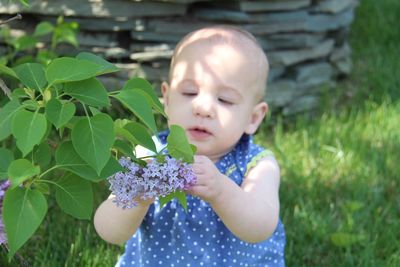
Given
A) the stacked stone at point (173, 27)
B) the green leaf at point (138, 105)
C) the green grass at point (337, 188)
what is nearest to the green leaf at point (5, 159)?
the green leaf at point (138, 105)

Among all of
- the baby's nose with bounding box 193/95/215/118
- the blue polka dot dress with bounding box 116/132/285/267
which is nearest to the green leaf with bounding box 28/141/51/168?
the baby's nose with bounding box 193/95/215/118

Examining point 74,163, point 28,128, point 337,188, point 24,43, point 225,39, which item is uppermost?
point 28,128

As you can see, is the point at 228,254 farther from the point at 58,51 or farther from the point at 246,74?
the point at 58,51

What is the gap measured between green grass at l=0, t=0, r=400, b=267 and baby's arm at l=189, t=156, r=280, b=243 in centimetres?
49

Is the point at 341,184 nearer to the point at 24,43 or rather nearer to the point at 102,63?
the point at 24,43

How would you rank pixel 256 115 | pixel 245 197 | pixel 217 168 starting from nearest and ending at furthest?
1. pixel 245 197
2. pixel 217 168
3. pixel 256 115

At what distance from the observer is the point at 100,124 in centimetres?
116

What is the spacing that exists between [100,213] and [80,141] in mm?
830

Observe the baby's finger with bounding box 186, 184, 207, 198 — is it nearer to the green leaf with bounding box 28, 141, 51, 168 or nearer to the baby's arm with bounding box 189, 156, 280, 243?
the baby's arm with bounding box 189, 156, 280, 243

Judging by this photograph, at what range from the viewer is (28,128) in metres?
1.12

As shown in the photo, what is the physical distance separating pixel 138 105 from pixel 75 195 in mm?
215

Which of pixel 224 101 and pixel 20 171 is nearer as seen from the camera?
pixel 20 171

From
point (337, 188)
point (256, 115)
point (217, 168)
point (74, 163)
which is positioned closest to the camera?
point (74, 163)

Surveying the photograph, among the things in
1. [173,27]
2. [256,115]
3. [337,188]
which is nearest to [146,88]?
[256,115]
